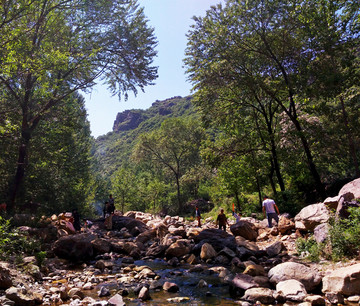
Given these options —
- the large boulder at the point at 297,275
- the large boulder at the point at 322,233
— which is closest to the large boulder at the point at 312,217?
the large boulder at the point at 322,233

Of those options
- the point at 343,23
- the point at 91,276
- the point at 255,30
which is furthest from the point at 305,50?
the point at 91,276

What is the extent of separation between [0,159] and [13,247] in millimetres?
10474

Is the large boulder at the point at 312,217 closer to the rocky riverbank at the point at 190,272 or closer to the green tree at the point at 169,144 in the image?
the rocky riverbank at the point at 190,272

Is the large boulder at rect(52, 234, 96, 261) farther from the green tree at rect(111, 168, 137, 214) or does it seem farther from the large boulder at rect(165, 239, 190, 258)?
the green tree at rect(111, 168, 137, 214)

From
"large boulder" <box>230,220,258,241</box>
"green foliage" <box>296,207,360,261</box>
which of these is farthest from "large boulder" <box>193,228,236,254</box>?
"green foliage" <box>296,207,360,261</box>

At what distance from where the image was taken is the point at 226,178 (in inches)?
941

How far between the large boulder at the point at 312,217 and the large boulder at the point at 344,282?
4306mm

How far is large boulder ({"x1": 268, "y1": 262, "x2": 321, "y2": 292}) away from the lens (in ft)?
21.1

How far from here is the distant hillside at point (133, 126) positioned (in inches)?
5039

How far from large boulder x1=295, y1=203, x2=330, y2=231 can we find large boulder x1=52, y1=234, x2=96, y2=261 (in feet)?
29.4

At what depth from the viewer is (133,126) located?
176m

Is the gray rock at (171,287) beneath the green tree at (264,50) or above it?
beneath

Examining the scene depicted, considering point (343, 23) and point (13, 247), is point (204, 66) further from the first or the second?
point (13, 247)

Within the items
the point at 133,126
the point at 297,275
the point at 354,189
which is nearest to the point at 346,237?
the point at 297,275
